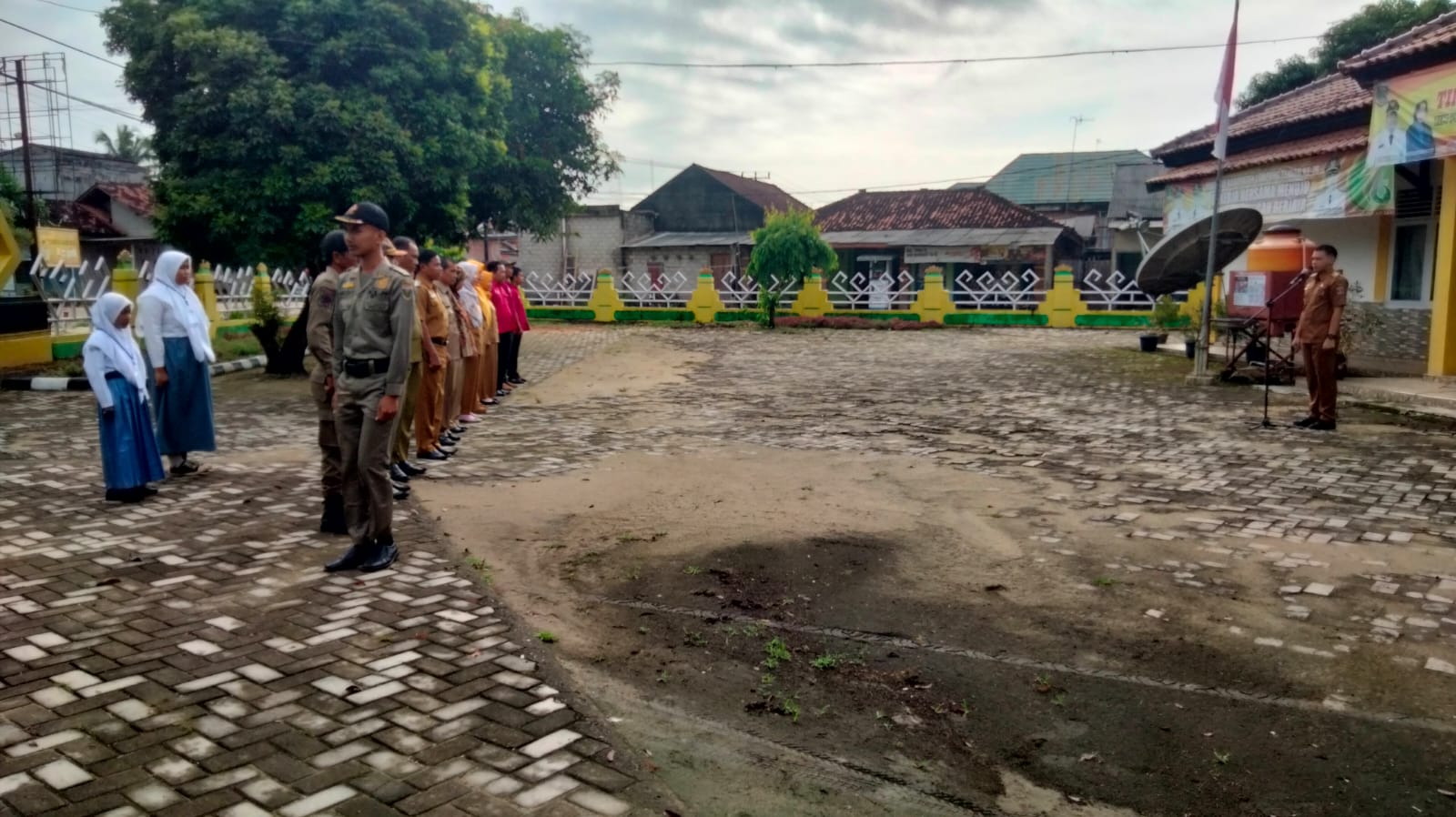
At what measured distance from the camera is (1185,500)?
21.6 feet

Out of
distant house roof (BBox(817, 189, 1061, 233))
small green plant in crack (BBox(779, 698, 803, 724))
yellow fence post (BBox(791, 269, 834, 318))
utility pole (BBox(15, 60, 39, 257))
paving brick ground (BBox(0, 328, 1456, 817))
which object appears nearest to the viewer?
paving brick ground (BBox(0, 328, 1456, 817))

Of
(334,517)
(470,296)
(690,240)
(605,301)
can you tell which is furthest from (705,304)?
(334,517)

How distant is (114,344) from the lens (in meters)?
6.59

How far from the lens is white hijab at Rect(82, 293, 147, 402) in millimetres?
6520

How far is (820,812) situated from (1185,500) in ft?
15.0

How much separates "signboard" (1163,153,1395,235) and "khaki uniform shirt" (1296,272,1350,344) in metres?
4.88

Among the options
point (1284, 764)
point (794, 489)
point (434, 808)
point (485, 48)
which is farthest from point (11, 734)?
point (485, 48)

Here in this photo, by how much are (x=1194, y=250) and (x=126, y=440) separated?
13.3 meters

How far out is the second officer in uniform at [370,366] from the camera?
503 cm

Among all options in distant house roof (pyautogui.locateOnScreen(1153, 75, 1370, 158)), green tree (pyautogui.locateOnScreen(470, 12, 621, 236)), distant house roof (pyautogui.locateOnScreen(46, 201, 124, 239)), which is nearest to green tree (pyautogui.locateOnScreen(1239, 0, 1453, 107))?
distant house roof (pyautogui.locateOnScreen(1153, 75, 1370, 158))

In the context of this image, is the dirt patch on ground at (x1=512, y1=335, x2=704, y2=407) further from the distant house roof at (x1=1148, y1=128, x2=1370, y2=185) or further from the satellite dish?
the distant house roof at (x1=1148, y1=128, x2=1370, y2=185)

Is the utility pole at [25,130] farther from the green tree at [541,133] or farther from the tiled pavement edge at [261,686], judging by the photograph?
the tiled pavement edge at [261,686]

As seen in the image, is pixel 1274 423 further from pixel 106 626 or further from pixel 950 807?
pixel 106 626

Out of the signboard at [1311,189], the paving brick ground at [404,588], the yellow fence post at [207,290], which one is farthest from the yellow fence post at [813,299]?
the paving brick ground at [404,588]
